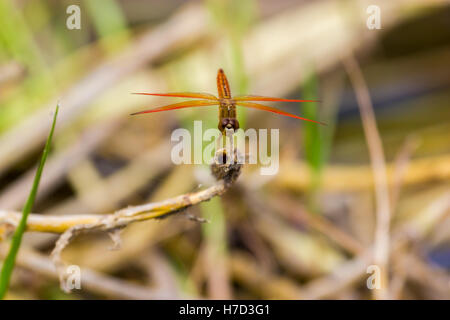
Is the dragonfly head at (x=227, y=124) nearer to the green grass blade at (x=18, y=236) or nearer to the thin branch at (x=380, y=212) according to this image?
the green grass blade at (x=18, y=236)

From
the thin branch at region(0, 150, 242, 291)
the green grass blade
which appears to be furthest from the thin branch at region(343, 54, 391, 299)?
the green grass blade

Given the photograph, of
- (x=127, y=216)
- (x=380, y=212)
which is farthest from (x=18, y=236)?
(x=380, y=212)

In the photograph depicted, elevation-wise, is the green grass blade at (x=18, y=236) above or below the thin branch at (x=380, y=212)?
below

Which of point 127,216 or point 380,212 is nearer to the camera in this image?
point 127,216

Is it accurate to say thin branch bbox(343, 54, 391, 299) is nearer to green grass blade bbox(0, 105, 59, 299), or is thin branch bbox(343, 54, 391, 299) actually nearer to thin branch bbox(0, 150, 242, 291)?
thin branch bbox(0, 150, 242, 291)

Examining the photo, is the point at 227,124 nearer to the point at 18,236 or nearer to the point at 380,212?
the point at 18,236

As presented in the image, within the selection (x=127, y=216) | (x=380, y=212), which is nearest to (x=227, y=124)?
(x=127, y=216)

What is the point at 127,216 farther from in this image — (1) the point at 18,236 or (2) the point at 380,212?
(2) the point at 380,212

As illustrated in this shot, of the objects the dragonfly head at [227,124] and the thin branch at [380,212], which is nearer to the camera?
the dragonfly head at [227,124]

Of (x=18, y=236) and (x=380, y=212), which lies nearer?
(x=18, y=236)

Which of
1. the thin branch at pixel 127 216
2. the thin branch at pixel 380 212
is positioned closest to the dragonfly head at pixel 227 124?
the thin branch at pixel 127 216

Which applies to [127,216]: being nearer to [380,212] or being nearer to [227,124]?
[227,124]
